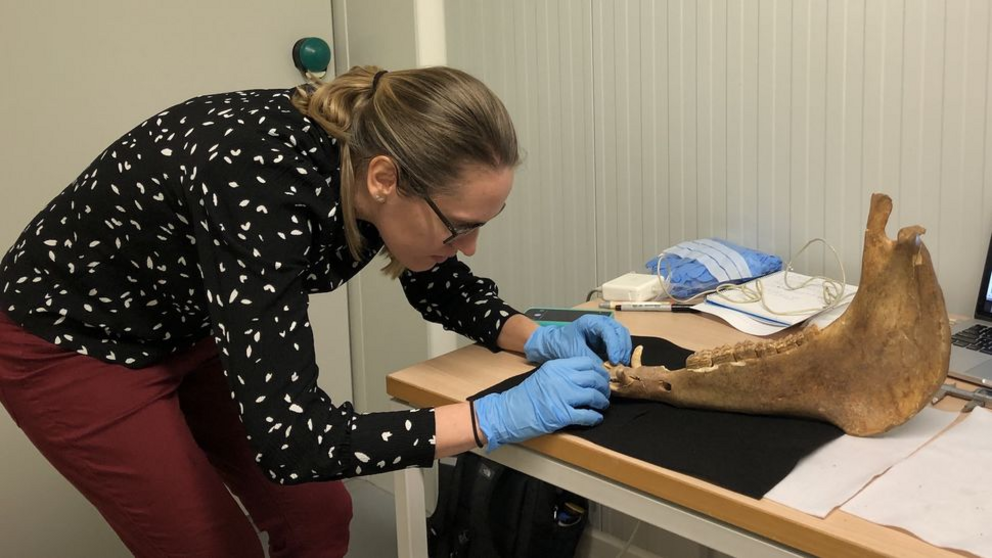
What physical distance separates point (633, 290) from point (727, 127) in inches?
16.2

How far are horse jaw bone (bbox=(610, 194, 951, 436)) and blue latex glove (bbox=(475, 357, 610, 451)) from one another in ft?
0.46

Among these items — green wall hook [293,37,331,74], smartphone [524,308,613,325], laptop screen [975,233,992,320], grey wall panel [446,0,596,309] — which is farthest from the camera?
green wall hook [293,37,331,74]

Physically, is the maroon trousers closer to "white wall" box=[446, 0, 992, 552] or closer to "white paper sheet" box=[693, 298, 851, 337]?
"white paper sheet" box=[693, 298, 851, 337]

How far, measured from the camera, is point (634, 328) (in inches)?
56.0

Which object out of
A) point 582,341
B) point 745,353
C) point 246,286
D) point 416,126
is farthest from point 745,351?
point 246,286

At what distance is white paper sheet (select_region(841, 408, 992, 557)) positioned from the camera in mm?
769

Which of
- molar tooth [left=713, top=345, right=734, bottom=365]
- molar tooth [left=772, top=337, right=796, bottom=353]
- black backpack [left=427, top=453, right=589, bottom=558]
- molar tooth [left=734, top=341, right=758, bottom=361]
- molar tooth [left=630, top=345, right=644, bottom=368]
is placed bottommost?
black backpack [left=427, top=453, right=589, bottom=558]

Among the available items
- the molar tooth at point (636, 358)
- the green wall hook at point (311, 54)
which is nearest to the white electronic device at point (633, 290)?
the molar tooth at point (636, 358)

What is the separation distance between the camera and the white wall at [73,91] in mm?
1845

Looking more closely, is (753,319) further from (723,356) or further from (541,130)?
(541,130)

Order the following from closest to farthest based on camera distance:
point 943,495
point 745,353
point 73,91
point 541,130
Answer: point 943,495, point 745,353, point 73,91, point 541,130

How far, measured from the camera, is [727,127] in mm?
1662

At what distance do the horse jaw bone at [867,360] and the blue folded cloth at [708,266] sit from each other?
0.47 metres

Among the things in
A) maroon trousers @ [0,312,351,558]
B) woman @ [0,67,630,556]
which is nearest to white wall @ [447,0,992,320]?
woman @ [0,67,630,556]
